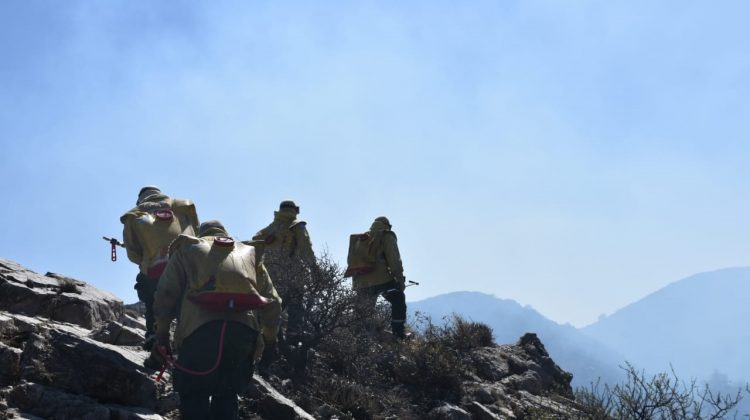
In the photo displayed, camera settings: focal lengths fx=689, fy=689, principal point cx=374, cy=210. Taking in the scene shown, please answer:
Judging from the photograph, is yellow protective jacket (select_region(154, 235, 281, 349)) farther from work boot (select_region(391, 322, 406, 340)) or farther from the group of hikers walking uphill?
work boot (select_region(391, 322, 406, 340))

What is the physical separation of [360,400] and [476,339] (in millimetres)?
4577

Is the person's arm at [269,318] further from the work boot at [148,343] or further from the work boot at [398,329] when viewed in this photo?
the work boot at [398,329]

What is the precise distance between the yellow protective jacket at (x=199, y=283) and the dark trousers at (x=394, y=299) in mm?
5780

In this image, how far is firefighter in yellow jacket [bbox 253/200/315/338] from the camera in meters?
10.3

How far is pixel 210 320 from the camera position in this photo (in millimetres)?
5445

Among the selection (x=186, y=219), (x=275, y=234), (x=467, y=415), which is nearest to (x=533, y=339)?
(x=467, y=415)

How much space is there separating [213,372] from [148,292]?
3406 mm

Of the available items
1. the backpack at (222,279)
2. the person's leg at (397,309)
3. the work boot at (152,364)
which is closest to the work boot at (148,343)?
the work boot at (152,364)

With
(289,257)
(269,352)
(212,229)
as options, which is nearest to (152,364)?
(269,352)

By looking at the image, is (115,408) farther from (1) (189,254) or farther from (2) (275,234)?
(2) (275,234)

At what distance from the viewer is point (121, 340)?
26.2 ft

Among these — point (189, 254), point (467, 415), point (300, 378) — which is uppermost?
point (189, 254)

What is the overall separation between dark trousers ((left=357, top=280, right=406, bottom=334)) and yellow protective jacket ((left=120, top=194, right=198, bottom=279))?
4.08m

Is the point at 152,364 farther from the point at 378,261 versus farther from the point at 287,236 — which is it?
the point at 378,261
